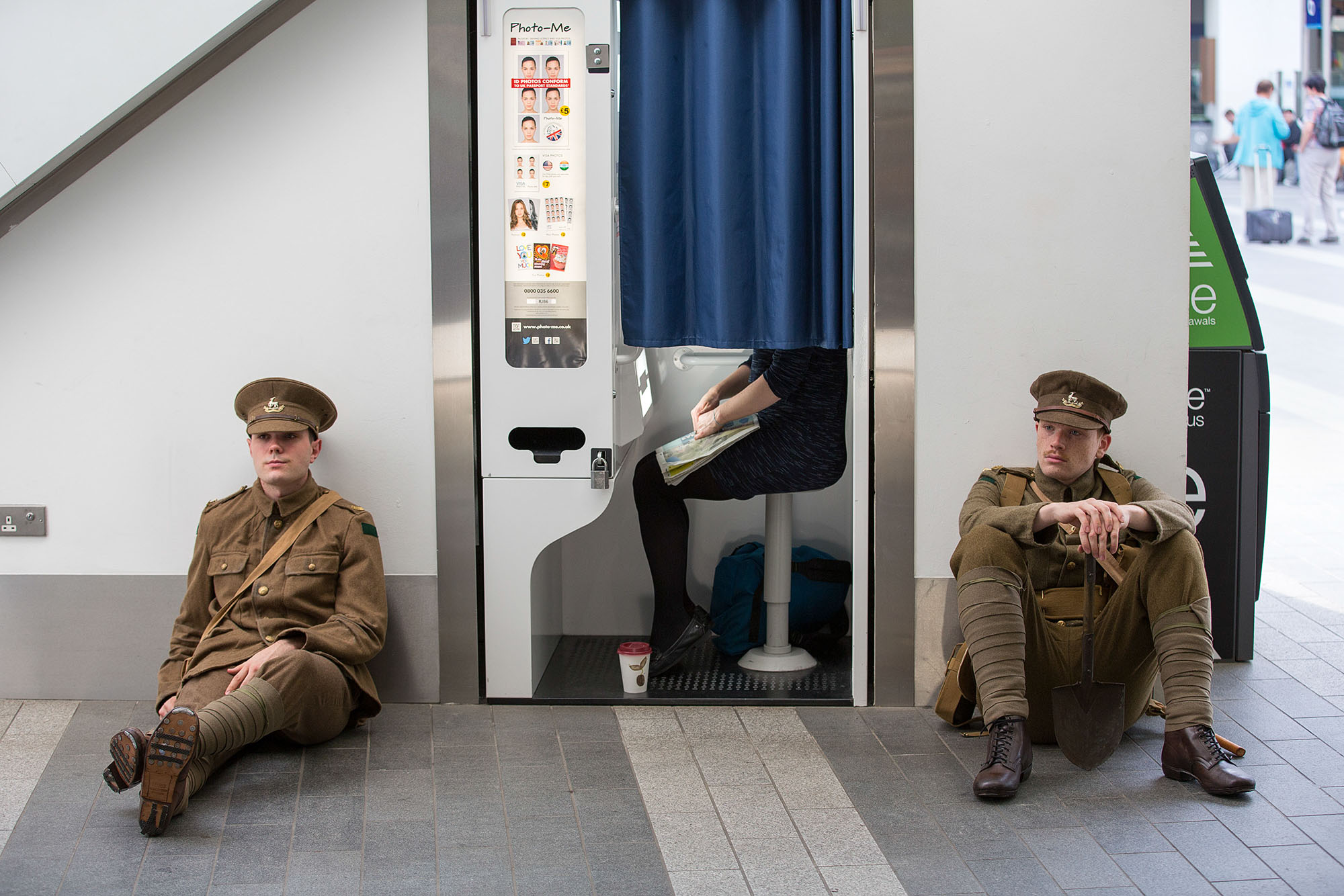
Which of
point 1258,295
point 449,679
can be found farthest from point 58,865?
point 1258,295

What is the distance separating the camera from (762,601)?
422 centimetres

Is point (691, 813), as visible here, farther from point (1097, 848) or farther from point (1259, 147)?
point (1259, 147)

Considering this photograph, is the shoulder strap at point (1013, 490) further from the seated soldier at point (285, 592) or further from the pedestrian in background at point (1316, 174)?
the pedestrian in background at point (1316, 174)

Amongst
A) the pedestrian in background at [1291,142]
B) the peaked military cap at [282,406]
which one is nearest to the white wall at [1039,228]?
the peaked military cap at [282,406]

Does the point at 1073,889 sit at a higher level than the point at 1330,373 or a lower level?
lower

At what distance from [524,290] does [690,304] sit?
1.68ft

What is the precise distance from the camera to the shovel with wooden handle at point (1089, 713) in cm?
305

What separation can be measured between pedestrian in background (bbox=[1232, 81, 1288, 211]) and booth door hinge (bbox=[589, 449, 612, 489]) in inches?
355

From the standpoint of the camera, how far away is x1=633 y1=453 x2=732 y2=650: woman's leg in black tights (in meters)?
3.92

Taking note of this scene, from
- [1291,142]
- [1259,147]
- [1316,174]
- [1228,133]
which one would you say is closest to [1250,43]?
[1228,133]

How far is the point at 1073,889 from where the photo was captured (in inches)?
95.7

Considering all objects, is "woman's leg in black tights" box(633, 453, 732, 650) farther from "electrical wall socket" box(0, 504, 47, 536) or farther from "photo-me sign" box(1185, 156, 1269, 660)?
"electrical wall socket" box(0, 504, 47, 536)

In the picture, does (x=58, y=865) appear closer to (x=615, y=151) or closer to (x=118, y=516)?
(x=118, y=516)

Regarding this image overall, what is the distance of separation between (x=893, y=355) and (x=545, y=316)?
1.06 meters
